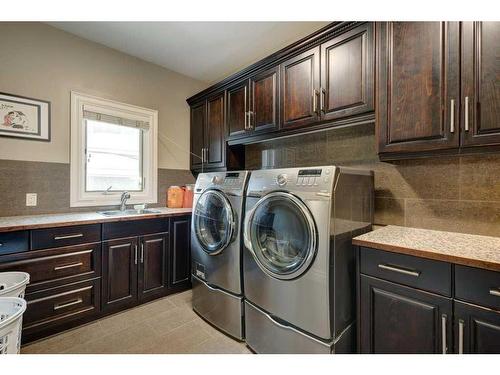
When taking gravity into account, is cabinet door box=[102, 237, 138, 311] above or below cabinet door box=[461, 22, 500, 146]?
below

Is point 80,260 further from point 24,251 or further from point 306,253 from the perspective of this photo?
point 306,253

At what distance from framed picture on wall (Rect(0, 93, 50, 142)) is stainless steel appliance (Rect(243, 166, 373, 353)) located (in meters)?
1.99

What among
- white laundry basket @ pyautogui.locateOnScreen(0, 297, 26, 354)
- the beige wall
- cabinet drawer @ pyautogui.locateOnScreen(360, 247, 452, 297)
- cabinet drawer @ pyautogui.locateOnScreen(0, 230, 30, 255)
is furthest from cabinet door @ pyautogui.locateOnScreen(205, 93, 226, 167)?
white laundry basket @ pyautogui.locateOnScreen(0, 297, 26, 354)

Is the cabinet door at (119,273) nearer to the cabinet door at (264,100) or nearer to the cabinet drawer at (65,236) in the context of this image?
the cabinet drawer at (65,236)

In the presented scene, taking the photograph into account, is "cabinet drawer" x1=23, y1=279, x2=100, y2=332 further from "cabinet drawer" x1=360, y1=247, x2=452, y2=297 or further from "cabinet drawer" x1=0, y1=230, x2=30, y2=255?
"cabinet drawer" x1=360, y1=247, x2=452, y2=297

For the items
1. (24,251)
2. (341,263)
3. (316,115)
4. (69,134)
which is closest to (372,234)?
(341,263)

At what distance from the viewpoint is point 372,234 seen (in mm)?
1483

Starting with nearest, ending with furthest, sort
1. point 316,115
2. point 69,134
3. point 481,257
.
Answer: point 481,257 < point 316,115 < point 69,134

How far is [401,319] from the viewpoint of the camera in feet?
4.00

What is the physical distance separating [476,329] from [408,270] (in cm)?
31

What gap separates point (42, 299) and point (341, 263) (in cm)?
214

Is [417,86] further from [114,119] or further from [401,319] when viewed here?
[114,119]

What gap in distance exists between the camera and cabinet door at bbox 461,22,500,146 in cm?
118

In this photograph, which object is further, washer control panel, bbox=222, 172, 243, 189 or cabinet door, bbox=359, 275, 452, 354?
washer control panel, bbox=222, 172, 243, 189
